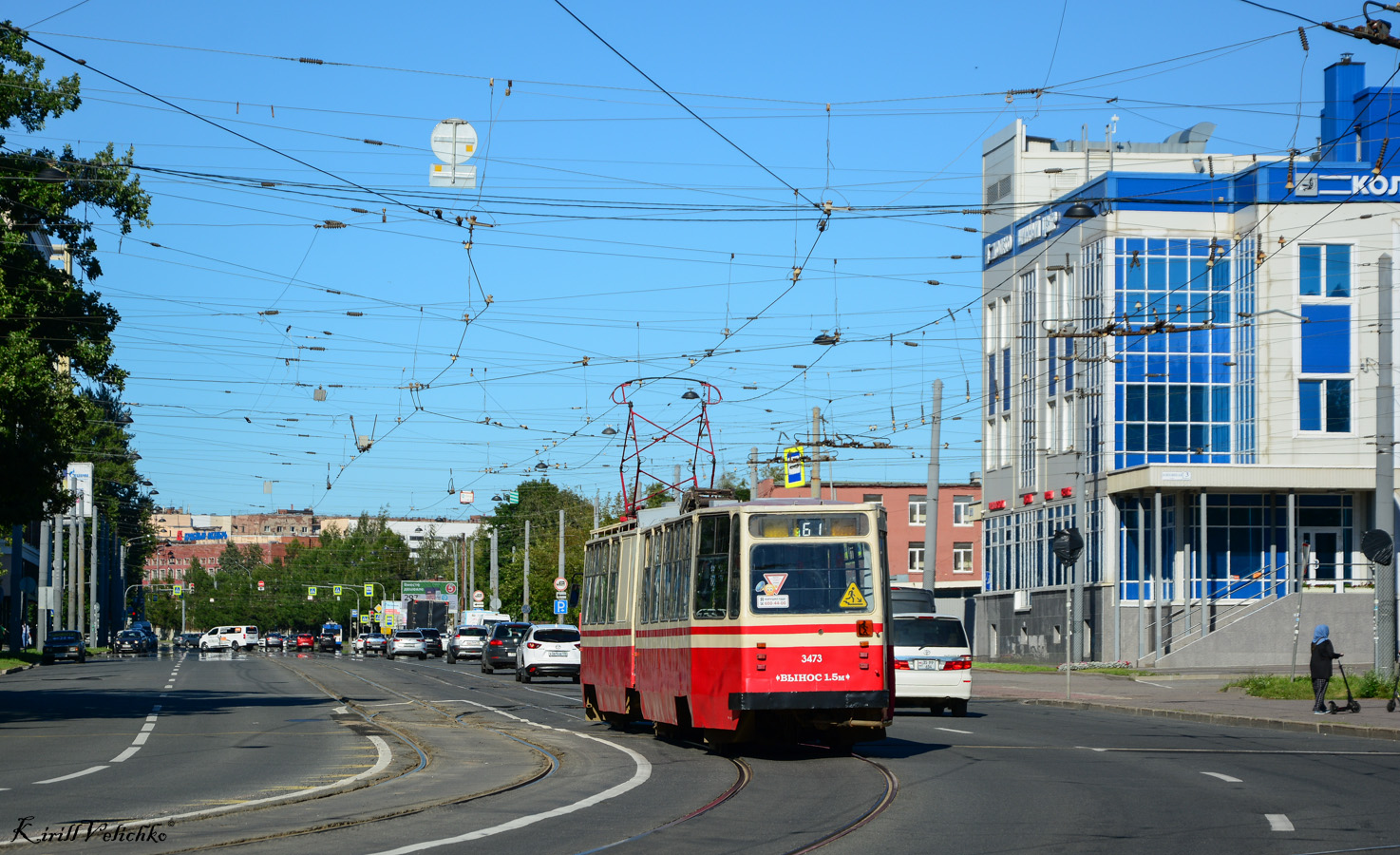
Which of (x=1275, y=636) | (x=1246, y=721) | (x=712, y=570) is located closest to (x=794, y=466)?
(x=1275, y=636)

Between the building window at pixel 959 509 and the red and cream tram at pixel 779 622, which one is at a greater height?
the building window at pixel 959 509

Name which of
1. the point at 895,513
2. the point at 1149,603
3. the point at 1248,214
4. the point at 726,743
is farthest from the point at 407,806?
the point at 895,513

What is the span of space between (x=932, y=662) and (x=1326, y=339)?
3236 centimetres

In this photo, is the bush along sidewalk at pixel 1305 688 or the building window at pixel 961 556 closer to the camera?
the bush along sidewalk at pixel 1305 688

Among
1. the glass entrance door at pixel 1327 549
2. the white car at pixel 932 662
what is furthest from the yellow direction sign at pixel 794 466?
the white car at pixel 932 662

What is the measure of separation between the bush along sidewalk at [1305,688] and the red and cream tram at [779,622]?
13040 mm

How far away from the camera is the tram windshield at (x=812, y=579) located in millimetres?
16750

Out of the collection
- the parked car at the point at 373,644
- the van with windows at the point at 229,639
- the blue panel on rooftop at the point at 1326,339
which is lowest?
the van with windows at the point at 229,639

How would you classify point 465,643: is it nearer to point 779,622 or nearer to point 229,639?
point 229,639

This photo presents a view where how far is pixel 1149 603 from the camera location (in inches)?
2031

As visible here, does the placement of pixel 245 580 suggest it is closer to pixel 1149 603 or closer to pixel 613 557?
pixel 1149 603

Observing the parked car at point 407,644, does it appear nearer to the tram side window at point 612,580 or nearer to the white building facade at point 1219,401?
the white building facade at point 1219,401

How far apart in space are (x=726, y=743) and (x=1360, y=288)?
133 feet

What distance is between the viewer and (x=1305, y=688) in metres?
30.2
